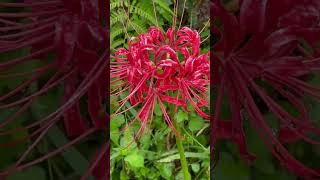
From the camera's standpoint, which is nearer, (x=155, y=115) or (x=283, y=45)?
(x=283, y=45)

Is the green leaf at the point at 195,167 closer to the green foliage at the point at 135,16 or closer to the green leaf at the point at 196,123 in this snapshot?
the green leaf at the point at 196,123

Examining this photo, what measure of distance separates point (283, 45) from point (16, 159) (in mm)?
302

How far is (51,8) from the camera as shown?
49 cm

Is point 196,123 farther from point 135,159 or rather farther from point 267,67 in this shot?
point 267,67

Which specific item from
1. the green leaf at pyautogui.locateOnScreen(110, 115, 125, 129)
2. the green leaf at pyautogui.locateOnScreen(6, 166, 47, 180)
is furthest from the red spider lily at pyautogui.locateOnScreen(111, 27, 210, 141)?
the green leaf at pyautogui.locateOnScreen(6, 166, 47, 180)

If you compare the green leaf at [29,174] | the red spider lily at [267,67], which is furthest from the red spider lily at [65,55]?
the red spider lily at [267,67]

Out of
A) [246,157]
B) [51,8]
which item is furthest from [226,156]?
[51,8]

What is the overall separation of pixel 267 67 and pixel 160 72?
0.49ft

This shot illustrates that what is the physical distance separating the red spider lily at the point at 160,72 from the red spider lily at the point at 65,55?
100 millimetres

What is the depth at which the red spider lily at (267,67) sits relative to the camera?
462 millimetres

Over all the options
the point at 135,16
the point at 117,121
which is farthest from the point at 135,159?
the point at 135,16

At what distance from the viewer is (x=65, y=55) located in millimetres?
473

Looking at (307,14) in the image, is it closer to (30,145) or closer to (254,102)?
(254,102)

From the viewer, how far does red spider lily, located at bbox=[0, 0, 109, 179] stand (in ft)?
1.53
